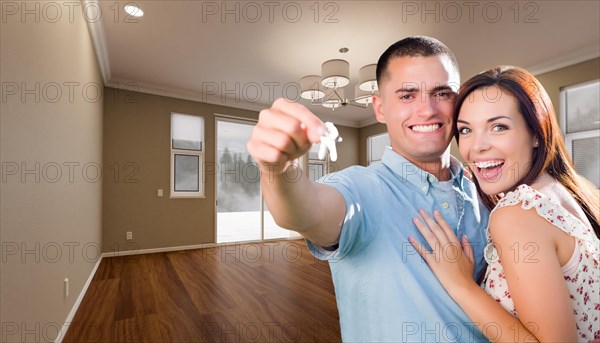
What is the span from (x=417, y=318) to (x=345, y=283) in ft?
0.55

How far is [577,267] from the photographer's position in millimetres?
618

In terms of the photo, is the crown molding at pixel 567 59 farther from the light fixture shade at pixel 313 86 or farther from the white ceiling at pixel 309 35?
the light fixture shade at pixel 313 86

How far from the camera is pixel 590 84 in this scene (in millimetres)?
4020

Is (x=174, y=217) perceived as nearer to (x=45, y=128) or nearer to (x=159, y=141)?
(x=159, y=141)

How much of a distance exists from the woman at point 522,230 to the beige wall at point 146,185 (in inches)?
213

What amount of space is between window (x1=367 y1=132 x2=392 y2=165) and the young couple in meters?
7.09

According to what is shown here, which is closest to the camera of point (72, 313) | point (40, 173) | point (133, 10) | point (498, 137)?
point (498, 137)

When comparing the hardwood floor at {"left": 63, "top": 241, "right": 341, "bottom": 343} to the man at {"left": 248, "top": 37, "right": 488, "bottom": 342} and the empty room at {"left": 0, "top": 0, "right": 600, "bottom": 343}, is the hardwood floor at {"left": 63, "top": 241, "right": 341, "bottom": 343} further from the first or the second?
the man at {"left": 248, "top": 37, "right": 488, "bottom": 342}

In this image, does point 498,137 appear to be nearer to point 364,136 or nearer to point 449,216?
point 449,216

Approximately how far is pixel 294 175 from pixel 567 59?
549cm

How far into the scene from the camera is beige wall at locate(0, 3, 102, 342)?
128cm

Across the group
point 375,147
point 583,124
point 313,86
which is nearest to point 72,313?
point 313,86

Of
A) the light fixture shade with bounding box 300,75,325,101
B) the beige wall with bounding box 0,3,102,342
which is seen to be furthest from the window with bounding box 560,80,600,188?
the beige wall with bounding box 0,3,102,342

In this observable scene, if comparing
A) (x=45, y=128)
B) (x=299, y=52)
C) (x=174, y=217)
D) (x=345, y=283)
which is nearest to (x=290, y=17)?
(x=299, y=52)
